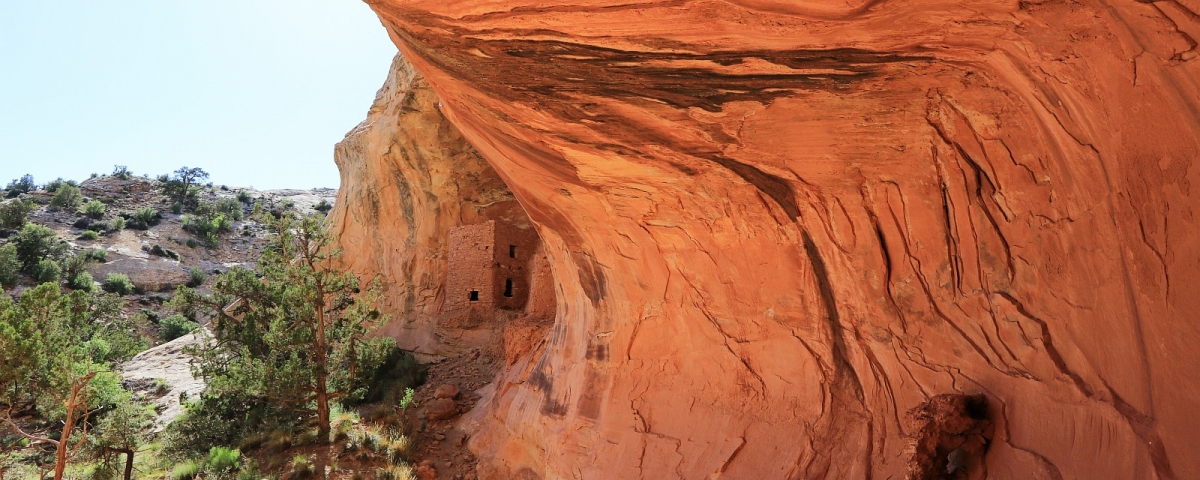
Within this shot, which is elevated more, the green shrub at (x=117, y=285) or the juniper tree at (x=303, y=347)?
the juniper tree at (x=303, y=347)

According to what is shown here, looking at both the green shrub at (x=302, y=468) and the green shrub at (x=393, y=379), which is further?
the green shrub at (x=393, y=379)

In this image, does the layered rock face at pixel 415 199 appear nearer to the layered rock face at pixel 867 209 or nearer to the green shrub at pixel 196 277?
the layered rock face at pixel 867 209

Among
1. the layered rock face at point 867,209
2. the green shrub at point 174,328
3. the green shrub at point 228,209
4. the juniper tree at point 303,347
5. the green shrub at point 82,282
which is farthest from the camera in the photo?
the green shrub at point 228,209

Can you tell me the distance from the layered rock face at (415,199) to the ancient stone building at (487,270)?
766 mm

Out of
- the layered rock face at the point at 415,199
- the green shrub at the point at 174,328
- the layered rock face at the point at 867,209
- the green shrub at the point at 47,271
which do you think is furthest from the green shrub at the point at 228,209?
the layered rock face at the point at 867,209

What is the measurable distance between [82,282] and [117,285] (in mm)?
1650

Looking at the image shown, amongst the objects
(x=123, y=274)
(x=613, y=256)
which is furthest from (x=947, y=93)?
(x=123, y=274)

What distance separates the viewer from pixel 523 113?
5156 millimetres

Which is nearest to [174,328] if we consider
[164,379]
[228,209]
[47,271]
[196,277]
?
[47,271]

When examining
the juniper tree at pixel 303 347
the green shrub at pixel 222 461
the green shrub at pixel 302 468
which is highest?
the juniper tree at pixel 303 347

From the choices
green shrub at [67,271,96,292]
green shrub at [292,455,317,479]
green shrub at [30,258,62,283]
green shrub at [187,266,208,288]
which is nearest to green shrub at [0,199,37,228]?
green shrub at [30,258,62,283]

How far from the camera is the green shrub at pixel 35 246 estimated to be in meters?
30.4

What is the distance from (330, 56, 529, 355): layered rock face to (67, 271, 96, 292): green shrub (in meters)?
18.7

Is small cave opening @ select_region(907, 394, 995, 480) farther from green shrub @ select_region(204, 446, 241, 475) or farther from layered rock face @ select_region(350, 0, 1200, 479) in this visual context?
green shrub @ select_region(204, 446, 241, 475)
